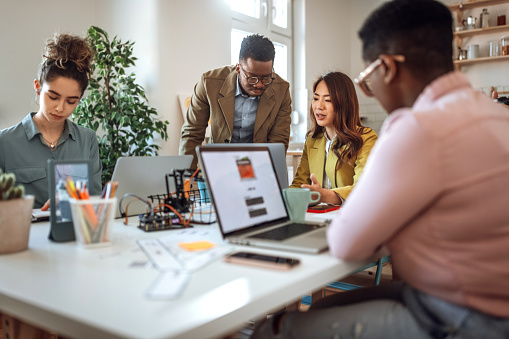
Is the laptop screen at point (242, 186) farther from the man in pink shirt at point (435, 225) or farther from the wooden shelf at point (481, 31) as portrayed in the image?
the wooden shelf at point (481, 31)

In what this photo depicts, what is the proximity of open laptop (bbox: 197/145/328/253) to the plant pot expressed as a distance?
0.42 m

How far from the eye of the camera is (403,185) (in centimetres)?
82

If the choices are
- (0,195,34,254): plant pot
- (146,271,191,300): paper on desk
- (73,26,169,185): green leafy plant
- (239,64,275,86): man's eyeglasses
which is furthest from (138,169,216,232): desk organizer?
(73,26,169,185): green leafy plant

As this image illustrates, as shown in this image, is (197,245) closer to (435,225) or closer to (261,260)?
(261,260)

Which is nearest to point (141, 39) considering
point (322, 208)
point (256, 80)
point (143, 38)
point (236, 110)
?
point (143, 38)

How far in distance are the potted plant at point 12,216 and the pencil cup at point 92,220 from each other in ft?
0.34

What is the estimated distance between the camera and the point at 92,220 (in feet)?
3.58

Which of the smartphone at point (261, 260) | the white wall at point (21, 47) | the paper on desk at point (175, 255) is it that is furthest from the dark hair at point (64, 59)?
the white wall at point (21, 47)

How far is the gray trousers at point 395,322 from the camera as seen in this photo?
0.82m

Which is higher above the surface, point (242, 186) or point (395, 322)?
point (242, 186)

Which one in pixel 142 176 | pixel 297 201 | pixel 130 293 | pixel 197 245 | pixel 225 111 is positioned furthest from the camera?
pixel 225 111

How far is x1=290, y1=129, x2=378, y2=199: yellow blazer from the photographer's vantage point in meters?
2.12

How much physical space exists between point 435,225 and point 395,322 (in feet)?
0.65

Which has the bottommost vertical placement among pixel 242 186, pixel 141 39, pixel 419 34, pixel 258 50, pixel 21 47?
pixel 242 186
